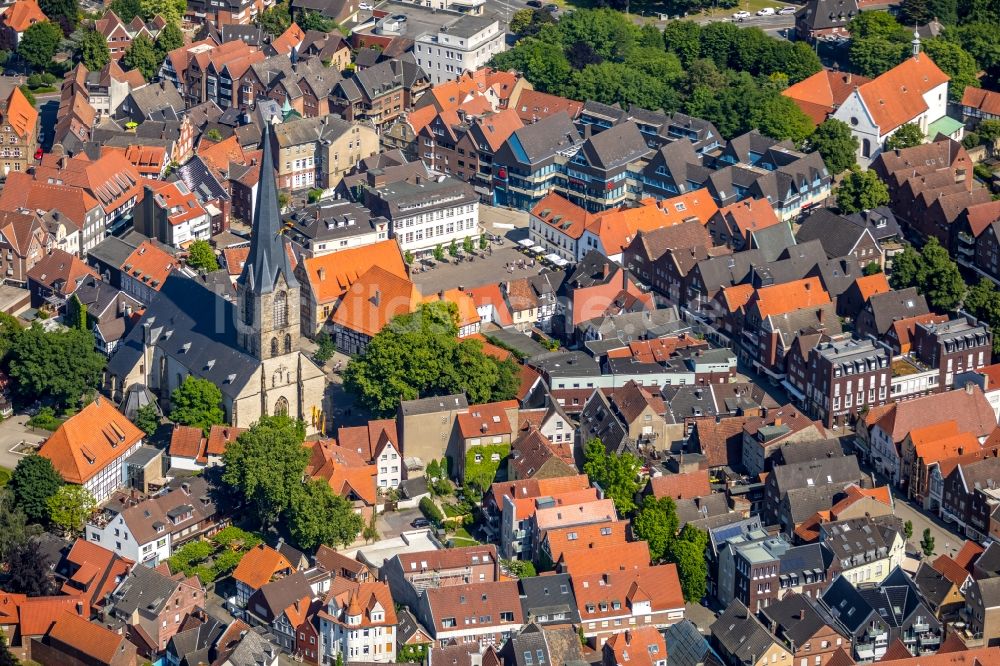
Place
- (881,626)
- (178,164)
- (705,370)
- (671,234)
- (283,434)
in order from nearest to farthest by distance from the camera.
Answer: (881,626) → (283,434) → (705,370) → (671,234) → (178,164)

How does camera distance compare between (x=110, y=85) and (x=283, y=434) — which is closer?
(x=283, y=434)

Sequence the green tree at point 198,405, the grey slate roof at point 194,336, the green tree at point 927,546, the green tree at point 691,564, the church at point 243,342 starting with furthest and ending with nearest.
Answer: the grey slate roof at point 194,336
the green tree at point 198,405
the church at point 243,342
the green tree at point 927,546
the green tree at point 691,564

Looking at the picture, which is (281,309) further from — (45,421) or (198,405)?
(45,421)

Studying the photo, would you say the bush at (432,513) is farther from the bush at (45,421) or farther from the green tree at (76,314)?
the green tree at (76,314)

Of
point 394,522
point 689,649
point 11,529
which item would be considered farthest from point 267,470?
point 689,649

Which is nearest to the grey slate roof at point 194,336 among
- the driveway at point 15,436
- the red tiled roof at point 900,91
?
the driveway at point 15,436

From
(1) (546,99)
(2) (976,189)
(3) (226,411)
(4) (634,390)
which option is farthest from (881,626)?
(1) (546,99)

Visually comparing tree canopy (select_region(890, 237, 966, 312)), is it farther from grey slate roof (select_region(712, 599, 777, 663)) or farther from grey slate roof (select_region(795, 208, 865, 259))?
grey slate roof (select_region(712, 599, 777, 663))

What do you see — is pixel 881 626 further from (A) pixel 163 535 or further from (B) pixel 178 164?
(B) pixel 178 164
